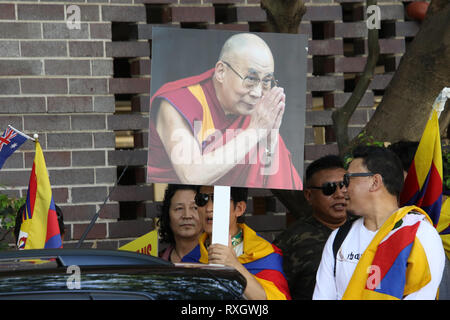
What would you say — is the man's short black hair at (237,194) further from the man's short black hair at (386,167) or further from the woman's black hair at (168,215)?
the man's short black hair at (386,167)

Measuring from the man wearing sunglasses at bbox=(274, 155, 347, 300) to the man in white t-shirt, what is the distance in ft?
1.97

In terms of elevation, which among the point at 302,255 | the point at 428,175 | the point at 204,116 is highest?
the point at 204,116

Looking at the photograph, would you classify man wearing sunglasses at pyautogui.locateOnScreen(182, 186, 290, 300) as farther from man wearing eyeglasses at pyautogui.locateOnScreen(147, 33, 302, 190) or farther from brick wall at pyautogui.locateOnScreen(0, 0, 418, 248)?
brick wall at pyautogui.locateOnScreen(0, 0, 418, 248)

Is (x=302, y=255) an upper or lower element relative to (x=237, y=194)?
lower

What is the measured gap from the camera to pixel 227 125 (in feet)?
11.5

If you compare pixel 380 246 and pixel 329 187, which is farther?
pixel 329 187

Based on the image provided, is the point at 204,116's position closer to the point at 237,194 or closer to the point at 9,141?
the point at 237,194

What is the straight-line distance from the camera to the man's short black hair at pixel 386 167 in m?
3.34

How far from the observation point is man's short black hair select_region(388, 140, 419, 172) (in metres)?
3.99

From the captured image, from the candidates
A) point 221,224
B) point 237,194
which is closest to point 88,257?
point 221,224

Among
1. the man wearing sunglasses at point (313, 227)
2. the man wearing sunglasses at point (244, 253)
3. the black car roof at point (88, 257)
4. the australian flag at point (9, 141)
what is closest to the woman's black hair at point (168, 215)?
the man wearing sunglasses at point (244, 253)

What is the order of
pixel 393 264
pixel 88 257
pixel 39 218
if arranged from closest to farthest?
pixel 88 257, pixel 393 264, pixel 39 218

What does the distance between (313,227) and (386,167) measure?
88 centimetres

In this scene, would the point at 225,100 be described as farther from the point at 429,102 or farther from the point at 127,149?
the point at 127,149
